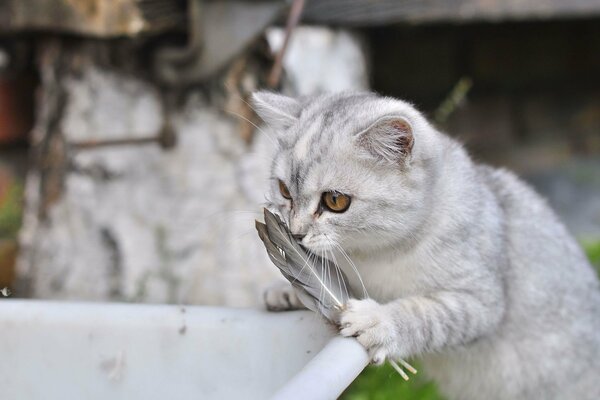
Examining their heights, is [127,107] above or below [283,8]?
below

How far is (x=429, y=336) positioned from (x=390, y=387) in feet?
2.89

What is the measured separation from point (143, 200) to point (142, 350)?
4.48ft

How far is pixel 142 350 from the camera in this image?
4.87 ft

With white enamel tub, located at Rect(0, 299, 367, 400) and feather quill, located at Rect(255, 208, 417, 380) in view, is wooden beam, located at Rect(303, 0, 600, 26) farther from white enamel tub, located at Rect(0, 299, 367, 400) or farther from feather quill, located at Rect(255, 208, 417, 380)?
white enamel tub, located at Rect(0, 299, 367, 400)

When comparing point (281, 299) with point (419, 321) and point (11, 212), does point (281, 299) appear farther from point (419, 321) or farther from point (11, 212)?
point (11, 212)

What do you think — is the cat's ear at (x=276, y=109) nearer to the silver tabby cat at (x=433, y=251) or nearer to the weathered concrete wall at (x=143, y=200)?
the silver tabby cat at (x=433, y=251)

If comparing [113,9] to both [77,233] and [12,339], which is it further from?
[12,339]

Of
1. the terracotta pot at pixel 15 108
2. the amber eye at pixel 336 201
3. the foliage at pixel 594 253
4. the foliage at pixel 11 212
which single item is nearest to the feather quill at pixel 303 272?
the amber eye at pixel 336 201

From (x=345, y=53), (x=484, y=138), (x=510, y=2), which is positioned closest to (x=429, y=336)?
(x=345, y=53)

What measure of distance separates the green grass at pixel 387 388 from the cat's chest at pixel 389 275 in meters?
0.64

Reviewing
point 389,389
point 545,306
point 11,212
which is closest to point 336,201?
point 545,306

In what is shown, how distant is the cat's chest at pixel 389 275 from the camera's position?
69.2 inches

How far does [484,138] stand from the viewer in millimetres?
4332

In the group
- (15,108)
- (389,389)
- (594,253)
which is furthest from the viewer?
(15,108)
